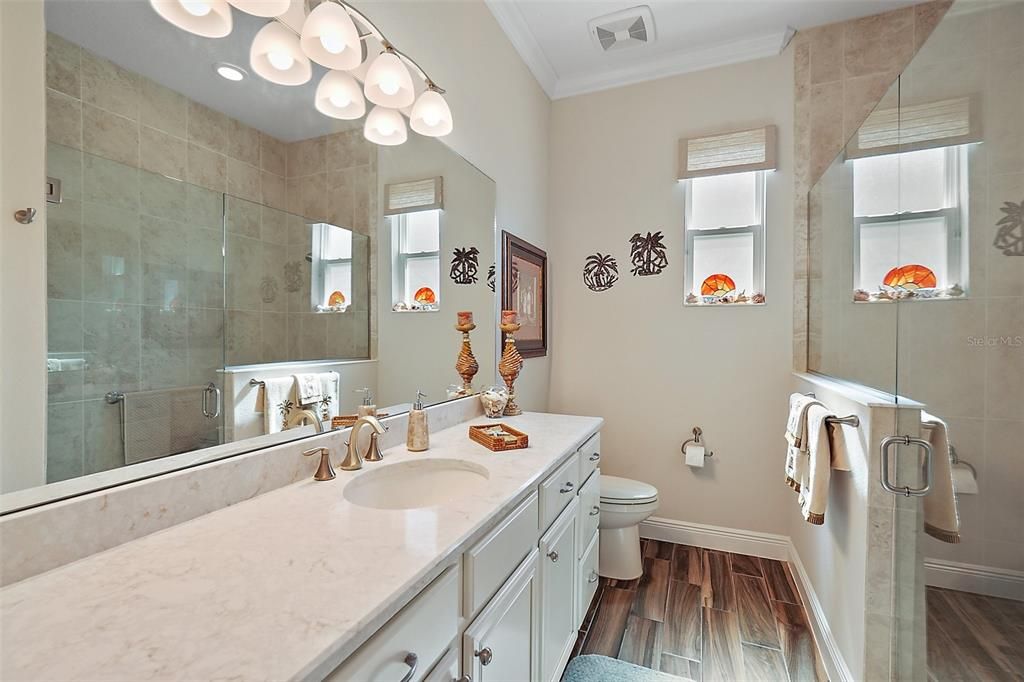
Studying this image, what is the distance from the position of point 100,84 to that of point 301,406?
0.76m

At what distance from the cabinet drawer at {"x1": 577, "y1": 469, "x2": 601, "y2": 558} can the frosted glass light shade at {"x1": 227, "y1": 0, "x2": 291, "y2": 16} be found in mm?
1730

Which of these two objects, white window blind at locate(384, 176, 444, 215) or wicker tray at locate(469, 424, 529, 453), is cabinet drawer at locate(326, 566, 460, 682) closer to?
wicker tray at locate(469, 424, 529, 453)

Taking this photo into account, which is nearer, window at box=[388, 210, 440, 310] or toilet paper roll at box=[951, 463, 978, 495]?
toilet paper roll at box=[951, 463, 978, 495]

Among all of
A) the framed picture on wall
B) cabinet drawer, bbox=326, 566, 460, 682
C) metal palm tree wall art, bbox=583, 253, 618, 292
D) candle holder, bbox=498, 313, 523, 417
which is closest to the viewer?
cabinet drawer, bbox=326, 566, 460, 682

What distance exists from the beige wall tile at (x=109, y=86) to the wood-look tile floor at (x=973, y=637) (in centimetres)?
223

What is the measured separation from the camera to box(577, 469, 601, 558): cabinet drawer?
5.79ft

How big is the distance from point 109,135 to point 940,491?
209 cm

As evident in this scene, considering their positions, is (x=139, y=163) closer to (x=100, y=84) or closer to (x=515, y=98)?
(x=100, y=84)

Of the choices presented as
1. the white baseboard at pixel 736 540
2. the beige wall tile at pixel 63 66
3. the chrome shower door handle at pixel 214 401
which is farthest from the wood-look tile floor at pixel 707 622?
the beige wall tile at pixel 63 66

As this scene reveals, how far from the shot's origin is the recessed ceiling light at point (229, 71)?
0.98m

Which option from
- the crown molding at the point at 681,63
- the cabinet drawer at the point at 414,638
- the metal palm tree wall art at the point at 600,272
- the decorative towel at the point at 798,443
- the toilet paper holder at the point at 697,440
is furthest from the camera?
the metal palm tree wall art at the point at 600,272

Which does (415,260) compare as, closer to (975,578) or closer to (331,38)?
(331,38)

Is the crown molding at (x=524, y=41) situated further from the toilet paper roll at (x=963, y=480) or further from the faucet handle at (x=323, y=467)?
the toilet paper roll at (x=963, y=480)
